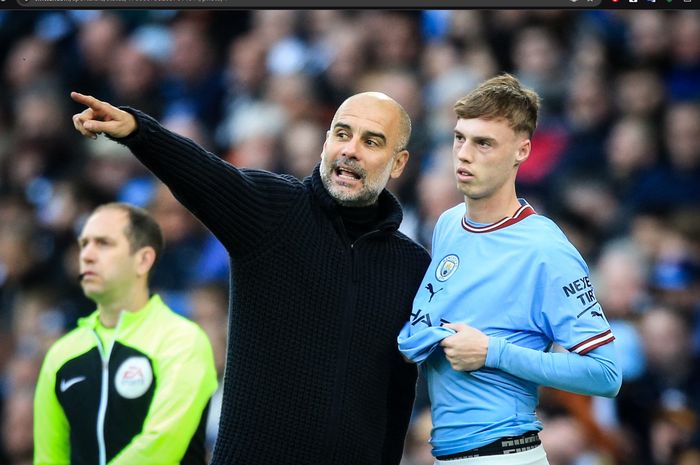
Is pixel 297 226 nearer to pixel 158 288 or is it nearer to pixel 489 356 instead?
pixel 489 356

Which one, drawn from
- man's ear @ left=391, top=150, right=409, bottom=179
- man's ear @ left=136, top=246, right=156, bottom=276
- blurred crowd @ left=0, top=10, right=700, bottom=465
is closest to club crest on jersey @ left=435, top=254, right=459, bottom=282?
man's ear @ left=391, top=150, right=409, bottom=179

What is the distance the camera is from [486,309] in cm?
301

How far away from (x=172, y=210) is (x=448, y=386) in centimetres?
396

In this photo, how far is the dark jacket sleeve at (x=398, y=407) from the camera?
336cm

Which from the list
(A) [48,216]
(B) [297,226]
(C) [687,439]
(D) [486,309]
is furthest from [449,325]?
(A) [48,216]

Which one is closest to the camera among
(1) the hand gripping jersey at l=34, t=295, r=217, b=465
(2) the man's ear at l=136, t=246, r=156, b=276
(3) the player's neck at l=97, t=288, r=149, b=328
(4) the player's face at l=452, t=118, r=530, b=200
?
(4) the player's face at l=452, t=118, r=530, b=200

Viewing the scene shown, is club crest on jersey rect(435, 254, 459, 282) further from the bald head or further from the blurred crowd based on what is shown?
the blurred crowd

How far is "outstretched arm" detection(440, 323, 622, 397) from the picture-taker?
2908 mm

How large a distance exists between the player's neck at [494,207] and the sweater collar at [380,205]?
33cm

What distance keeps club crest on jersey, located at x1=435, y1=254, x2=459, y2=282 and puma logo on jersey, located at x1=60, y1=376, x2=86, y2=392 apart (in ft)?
5.80

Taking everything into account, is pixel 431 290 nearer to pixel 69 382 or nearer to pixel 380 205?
pixel 380 205

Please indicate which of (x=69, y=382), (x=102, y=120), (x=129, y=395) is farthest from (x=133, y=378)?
(x=102, y=120)

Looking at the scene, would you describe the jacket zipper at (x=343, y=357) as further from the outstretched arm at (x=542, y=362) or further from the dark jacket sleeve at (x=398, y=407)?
the outstretched arm at (x=542, y=362)

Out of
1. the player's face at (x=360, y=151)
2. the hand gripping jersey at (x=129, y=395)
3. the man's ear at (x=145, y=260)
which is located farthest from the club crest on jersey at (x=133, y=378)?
the player's face at (x=360, y=151)
